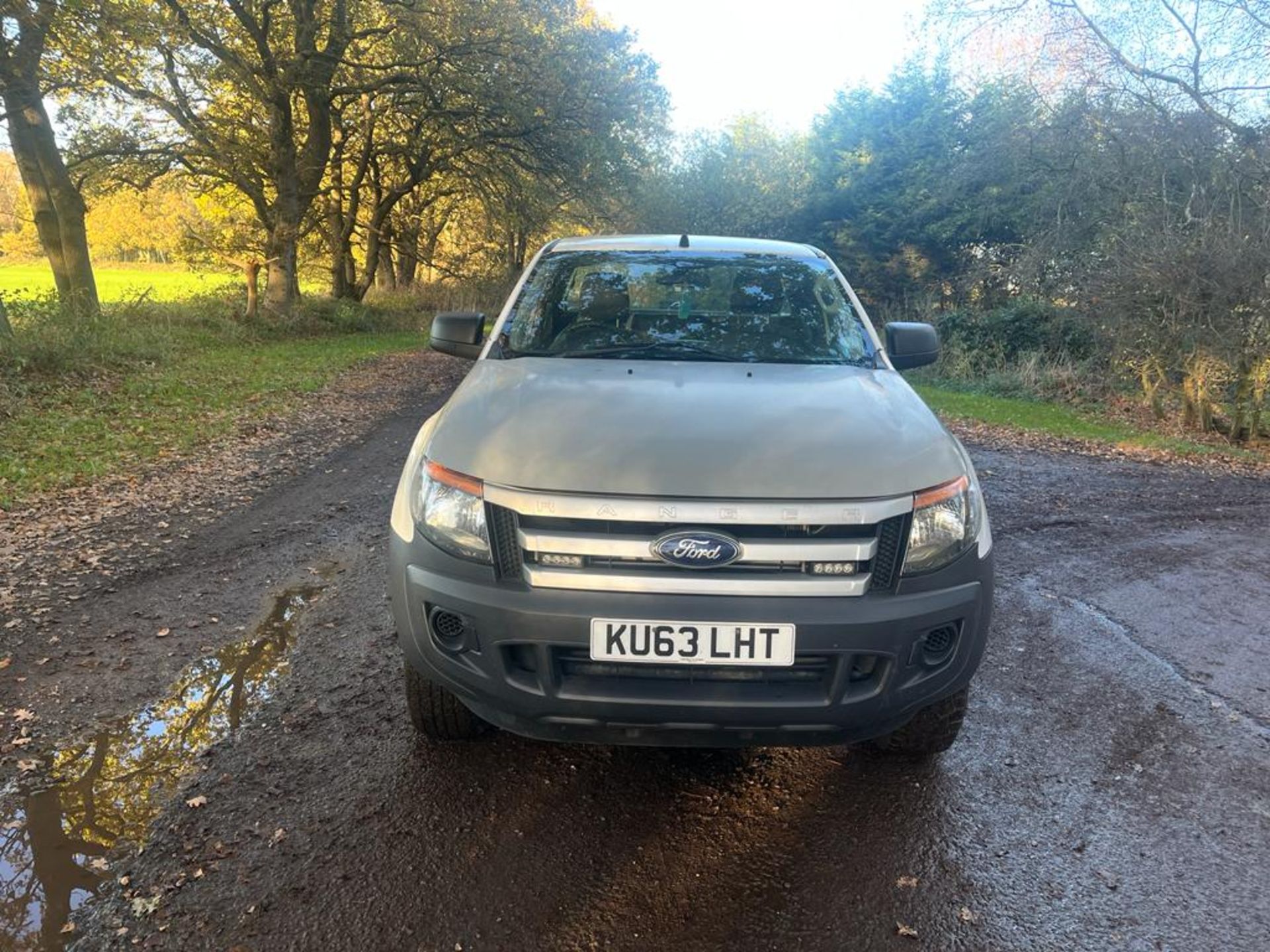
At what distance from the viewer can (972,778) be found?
2844 millimetres

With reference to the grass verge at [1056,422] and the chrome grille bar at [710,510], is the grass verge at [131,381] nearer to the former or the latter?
the chrome grille bar at [710,510]

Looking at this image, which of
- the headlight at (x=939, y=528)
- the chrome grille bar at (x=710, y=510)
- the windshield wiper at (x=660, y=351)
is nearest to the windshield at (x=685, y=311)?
the windshield wiper at (x=660, y=351)

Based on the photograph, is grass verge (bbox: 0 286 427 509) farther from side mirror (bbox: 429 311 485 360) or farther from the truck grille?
the truck grille

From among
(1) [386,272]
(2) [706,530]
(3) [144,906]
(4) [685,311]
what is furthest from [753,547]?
(1) [386,272]

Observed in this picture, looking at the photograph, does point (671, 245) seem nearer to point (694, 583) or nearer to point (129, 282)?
point (694, 583)

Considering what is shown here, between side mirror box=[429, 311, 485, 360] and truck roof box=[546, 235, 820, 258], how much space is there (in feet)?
1.91

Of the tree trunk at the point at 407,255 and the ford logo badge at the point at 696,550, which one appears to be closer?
the ford logo badge at the point at 696,550

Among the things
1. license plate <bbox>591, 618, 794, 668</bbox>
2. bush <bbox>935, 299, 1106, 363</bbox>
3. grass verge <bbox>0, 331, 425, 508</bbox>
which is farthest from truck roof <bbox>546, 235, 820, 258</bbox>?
bush <bbox>935, 299, 1106, 363</bbox>

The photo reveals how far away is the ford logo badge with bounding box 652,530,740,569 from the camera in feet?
7.41

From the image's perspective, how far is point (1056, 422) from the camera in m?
11.8

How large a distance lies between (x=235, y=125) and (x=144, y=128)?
182cm

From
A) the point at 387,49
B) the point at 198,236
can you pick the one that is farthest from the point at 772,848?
the point at 198,236

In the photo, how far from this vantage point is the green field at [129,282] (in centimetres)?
1602

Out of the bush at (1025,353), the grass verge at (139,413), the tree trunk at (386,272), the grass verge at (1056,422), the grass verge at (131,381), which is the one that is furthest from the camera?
the tree trunk at (386,272)
